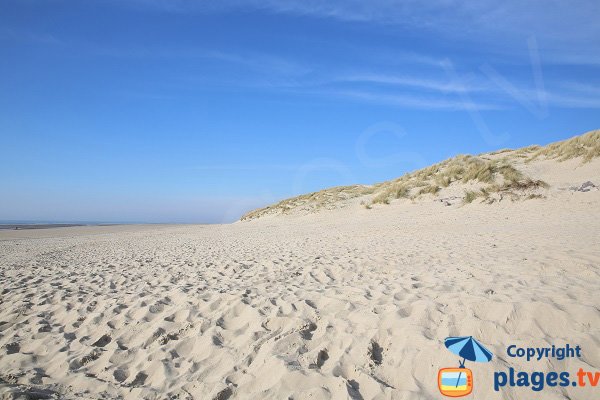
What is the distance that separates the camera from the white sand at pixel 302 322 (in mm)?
3080

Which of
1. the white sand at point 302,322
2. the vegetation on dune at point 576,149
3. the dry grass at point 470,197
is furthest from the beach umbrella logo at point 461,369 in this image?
the vegetation on dune at point 576,149

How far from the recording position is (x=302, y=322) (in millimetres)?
4117

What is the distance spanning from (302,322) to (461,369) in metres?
1.76

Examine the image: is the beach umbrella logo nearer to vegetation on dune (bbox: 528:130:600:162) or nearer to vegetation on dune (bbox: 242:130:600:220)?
vegetation on dune (bbox: 242:130:600:220)

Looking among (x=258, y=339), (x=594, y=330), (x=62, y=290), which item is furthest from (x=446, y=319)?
(x=62, y=290)

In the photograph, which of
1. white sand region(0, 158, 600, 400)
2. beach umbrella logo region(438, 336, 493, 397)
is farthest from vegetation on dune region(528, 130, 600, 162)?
beach umbrella logo region(438, 336, 493, 397)

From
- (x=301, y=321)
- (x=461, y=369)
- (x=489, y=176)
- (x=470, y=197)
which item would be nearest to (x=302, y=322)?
(x=301, y=321)

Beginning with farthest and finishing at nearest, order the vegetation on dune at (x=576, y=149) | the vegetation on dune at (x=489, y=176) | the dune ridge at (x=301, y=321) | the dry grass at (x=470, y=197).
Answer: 1. the vegetation on dune at (x=576, y=149)
2. the dry grass at (x=470, y=197)
3. the vegetation on dune at (x=489, y=176)
4. the dune ridge at (x=301, y=321)

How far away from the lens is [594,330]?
330 cm

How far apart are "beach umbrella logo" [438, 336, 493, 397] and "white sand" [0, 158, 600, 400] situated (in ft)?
0.22

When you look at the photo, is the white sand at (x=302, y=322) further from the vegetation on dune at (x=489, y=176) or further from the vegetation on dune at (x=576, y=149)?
the vegetation on dune at (x=576, y=149)

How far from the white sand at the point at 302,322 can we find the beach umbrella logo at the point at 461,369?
2.6 inches

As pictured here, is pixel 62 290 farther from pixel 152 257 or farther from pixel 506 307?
pixel 506 307

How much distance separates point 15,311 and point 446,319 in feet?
19.6
